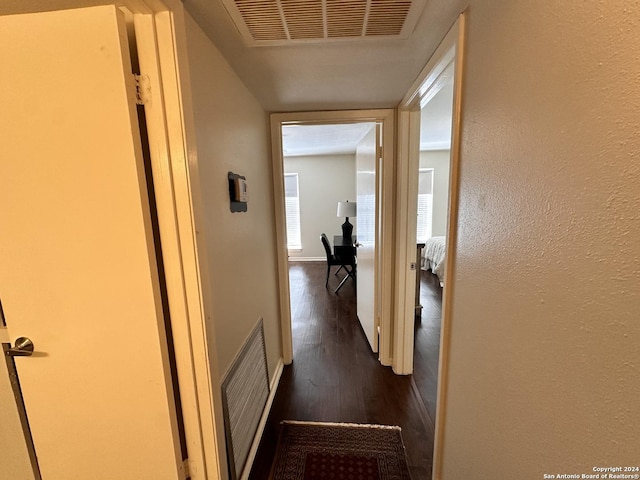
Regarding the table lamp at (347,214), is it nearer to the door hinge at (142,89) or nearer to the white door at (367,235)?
the white door at (367,235)

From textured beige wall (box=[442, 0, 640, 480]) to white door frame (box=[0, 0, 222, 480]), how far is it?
97 cm

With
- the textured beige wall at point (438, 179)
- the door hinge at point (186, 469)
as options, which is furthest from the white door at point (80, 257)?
the textured beige wall at point (438, 179)

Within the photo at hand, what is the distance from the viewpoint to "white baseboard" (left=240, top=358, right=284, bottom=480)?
4.48ft

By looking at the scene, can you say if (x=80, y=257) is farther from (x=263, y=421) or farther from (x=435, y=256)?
(x=435, y=256)

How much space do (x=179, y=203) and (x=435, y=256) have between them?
432 centimetres

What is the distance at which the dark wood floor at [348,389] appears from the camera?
1.58m

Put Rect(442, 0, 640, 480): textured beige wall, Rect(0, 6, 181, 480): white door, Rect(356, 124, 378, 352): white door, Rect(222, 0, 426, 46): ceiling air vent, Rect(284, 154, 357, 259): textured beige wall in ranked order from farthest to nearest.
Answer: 1. Rect(284, 154, 357, 259): textured beige wall
2. Rect(356, 124, 378, 352): white door
3. Rect(222, 0, 426, 46): ceiling air vent
4. Rect(0, 6, 181, 480): white door
5. Rect(442, 0, 640, 480): textured beige wall

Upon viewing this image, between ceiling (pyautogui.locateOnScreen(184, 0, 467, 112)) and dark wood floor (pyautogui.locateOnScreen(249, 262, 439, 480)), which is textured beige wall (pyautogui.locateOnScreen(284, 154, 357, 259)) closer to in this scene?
dark wood floor (pyautogui.locateOnScreen(249, 262, 439, 480))

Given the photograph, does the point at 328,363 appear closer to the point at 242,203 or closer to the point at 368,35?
the point at 242,203

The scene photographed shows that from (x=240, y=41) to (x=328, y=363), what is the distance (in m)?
2.33

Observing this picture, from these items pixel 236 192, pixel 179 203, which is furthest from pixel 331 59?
pixel 179 203

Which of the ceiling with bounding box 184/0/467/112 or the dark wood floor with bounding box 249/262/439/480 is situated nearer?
the ceiling with bounding box 184/0/467/112

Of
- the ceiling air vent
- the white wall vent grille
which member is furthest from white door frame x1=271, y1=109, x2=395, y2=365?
the ceiling air vent

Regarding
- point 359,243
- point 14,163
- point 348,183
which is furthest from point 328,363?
point 348,183
